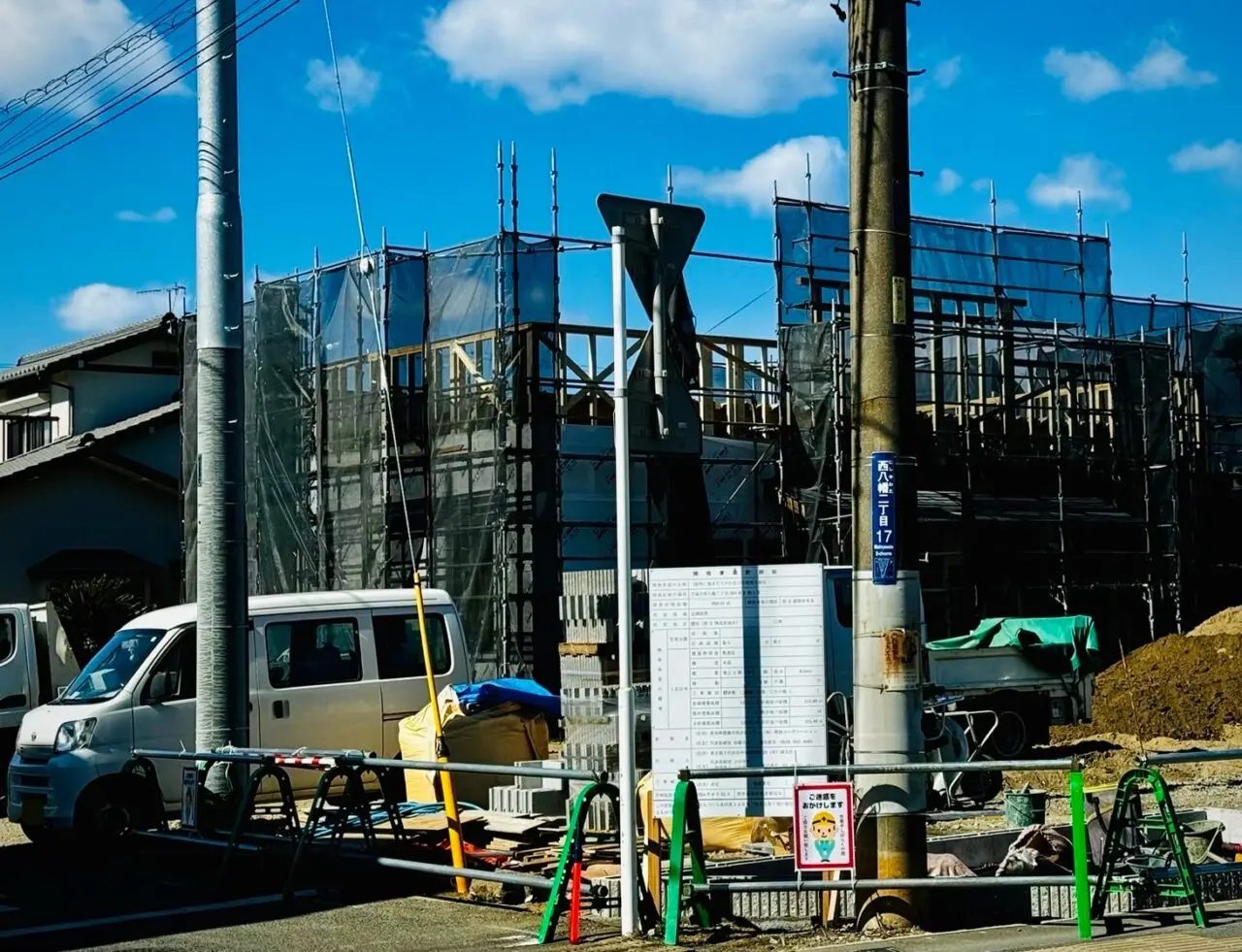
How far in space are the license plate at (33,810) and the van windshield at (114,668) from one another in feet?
2.89

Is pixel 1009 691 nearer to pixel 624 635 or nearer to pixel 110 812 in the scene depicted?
pixel 110 812

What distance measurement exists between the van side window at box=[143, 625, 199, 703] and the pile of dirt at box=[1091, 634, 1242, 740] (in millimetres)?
12547

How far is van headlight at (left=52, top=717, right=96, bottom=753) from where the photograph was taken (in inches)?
512

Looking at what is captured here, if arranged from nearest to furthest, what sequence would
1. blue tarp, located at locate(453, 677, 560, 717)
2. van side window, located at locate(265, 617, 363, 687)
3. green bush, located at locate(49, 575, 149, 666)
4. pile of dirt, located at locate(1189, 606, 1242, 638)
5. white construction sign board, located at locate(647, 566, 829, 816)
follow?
white construction sign board, located at locate(647, 566, 829, 816), blue tarp, located at locate(453, 677, 560, 717), van side window, located at locate(265, 617, 363, 687), green bush, located at locate(49, 575, 149, 666), pile of dirt, located at locate(1189, 606, 1242, 638)

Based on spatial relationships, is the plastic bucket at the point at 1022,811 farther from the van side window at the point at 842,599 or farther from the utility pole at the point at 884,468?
the van side window at the point at 842,599

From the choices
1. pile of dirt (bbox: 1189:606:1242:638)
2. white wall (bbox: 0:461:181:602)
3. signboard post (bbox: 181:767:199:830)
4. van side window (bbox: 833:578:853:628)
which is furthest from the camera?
white wall (bbox: 0:461:181:602)

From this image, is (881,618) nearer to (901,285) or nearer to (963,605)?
(901,285)

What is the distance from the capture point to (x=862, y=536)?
8.22m

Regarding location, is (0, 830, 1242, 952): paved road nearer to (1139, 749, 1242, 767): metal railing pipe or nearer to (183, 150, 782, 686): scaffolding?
(1139, 749, 1242, 767): metal railing pipe

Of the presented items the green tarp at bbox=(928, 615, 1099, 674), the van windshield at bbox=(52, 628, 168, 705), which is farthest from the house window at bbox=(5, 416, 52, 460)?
the green tarp at bbox=(928, 615, 1099, 674)

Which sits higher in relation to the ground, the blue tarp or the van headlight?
the blue tarp

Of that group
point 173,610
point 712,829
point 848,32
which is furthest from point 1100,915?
point 173,610

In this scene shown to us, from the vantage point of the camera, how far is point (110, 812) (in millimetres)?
12875

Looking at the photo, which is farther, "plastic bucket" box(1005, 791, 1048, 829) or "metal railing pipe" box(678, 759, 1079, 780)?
"plastic bucket" box(1005, 791, 1048, 829)
